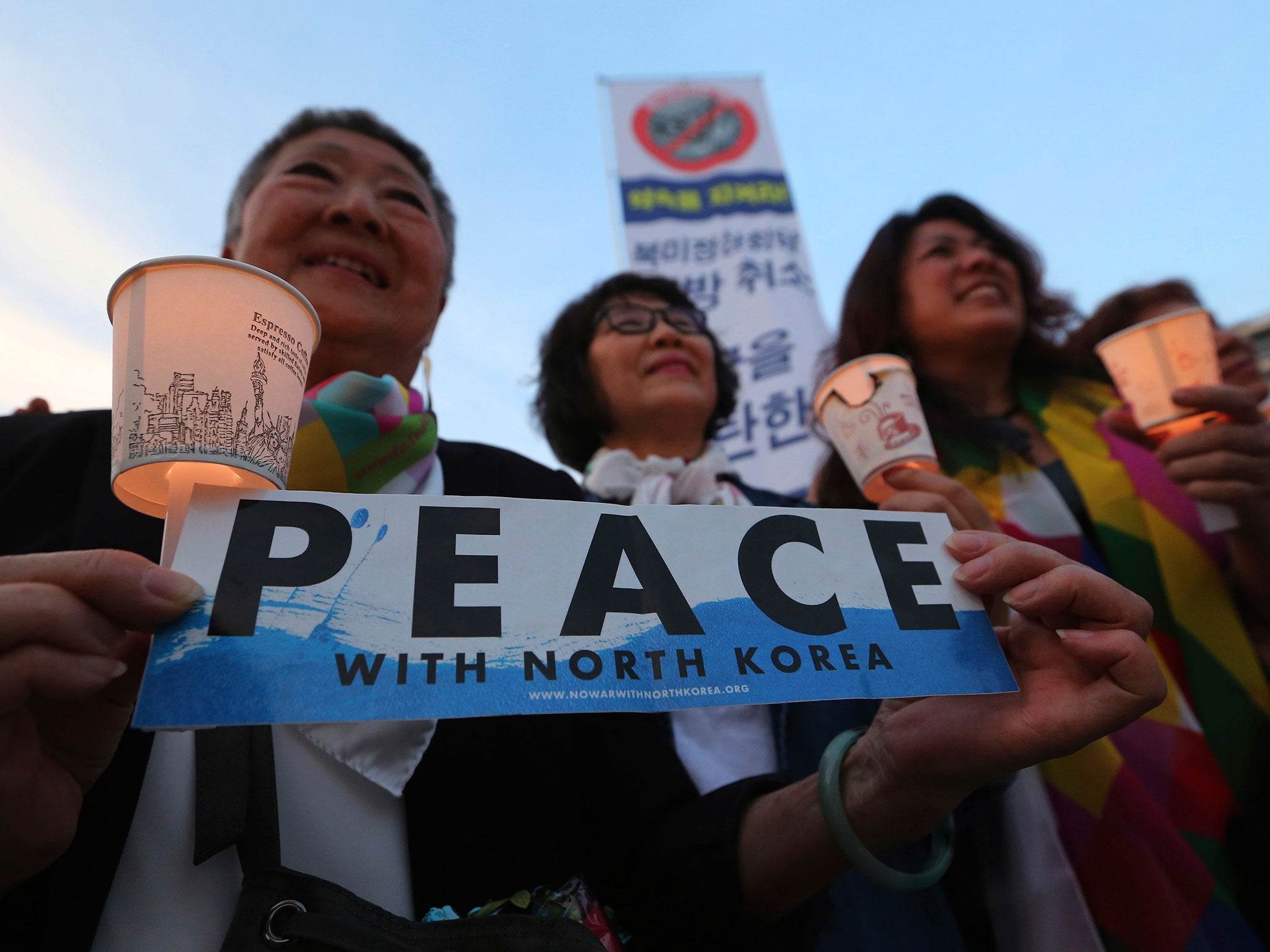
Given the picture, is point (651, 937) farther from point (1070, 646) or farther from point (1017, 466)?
point (1017, 466)

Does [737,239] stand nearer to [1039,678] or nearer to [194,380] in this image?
[1039,678]

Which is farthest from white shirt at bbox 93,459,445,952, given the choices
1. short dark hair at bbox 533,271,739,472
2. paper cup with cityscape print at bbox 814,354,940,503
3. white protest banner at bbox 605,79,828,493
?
white protest banner at bbox 605,79,828,493

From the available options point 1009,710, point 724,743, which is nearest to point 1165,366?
point 1009,710

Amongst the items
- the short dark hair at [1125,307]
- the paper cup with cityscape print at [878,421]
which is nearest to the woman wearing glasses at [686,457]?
the paper cup with cityscape print at [878,421]

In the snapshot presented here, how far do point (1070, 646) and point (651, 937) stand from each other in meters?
0.98

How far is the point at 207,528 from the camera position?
0.91m

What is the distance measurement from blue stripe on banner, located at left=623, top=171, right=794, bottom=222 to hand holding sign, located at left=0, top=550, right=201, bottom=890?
538cm

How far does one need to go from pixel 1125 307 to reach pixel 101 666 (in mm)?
3484

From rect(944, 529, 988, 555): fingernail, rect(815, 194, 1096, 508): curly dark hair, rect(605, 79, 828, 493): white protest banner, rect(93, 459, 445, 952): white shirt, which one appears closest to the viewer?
rect(93, 459, 445, 952): white shirt

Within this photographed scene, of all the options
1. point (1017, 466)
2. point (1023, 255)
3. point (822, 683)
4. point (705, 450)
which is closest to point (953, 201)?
point (1023, 255)

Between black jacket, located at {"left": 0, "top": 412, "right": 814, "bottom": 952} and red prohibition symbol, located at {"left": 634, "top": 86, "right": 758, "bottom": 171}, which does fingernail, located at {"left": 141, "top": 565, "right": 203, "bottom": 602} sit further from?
red prohibition symbol, located at {"left": 634, "top": 86, "right": 758, "bottom": 171}

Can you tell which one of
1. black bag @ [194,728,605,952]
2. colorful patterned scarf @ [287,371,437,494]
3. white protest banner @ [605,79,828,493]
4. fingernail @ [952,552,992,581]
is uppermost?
white protest banner @ [605,79,828,493]

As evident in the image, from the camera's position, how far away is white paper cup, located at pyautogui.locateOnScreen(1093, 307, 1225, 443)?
1.96 m

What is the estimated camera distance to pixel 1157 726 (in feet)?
6.15
